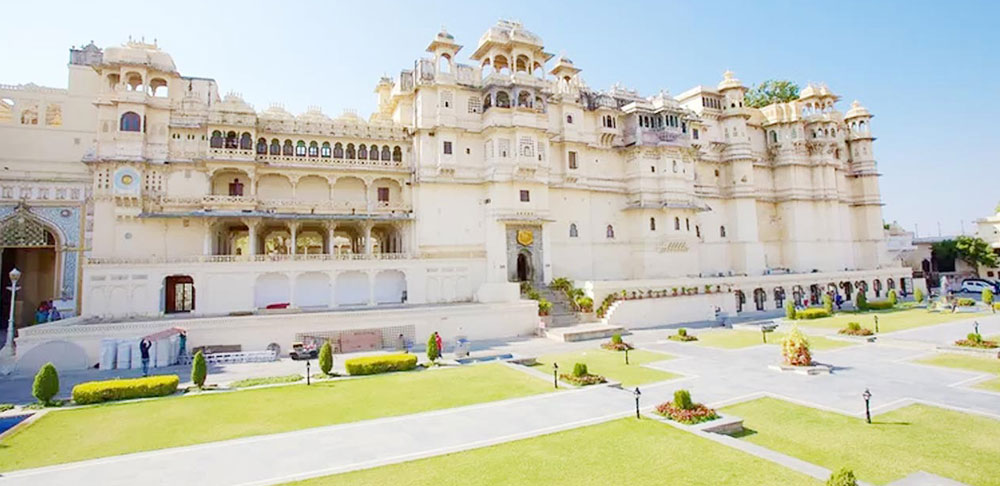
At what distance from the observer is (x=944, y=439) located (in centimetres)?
1101

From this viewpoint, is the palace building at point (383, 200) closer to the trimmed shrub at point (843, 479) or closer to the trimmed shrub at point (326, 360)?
the trimmed shrub at point (326, 360)

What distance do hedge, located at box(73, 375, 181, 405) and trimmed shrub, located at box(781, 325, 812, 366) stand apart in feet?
72.4

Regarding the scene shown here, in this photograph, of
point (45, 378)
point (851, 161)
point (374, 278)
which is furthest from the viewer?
point (851, 161)

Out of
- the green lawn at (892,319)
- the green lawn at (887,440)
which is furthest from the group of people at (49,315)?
the green lawn at (892,319)

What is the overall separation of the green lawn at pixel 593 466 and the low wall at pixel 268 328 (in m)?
18.1

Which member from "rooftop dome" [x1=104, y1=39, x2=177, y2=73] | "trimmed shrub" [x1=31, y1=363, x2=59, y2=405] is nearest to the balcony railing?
"rooftop dome" [x1=104, y1=39, x2=177, y2=73]

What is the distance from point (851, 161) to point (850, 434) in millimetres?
60946

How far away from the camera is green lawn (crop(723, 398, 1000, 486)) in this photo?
9.53 metres

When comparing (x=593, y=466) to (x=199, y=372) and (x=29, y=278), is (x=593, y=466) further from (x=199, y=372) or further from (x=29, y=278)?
(x=29, y=278)

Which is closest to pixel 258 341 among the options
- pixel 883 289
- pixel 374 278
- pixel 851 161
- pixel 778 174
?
pixel 374 278

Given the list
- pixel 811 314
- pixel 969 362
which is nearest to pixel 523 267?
pixel 811 314

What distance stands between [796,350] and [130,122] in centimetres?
3924

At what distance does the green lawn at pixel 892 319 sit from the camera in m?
28.9

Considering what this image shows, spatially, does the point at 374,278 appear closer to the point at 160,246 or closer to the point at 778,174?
the point at 160,246
